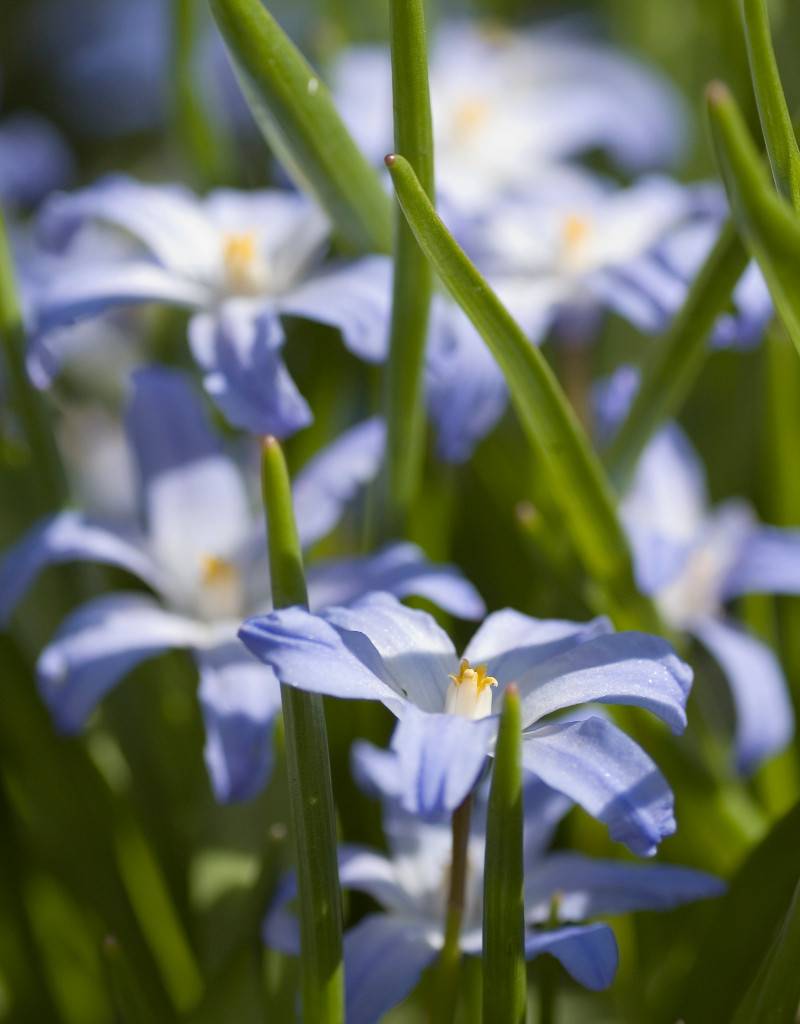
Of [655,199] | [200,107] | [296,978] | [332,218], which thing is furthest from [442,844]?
[200,107]

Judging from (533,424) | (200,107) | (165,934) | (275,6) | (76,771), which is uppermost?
(275,6)

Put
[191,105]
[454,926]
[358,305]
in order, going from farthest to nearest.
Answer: [191,105], [358,305], [454,926]

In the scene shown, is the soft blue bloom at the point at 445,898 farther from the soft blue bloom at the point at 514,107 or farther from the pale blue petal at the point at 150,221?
the soft blue bloom at the point at 514,107

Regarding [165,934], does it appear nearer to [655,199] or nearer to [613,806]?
[613,806]

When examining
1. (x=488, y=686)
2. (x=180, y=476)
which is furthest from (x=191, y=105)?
(x=488, y=686)

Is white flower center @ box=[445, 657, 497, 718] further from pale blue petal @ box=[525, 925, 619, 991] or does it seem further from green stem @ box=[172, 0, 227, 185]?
green stem @ box=[172, 0, 227, 185]

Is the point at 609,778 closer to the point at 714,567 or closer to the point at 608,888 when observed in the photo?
the point at 608,888
